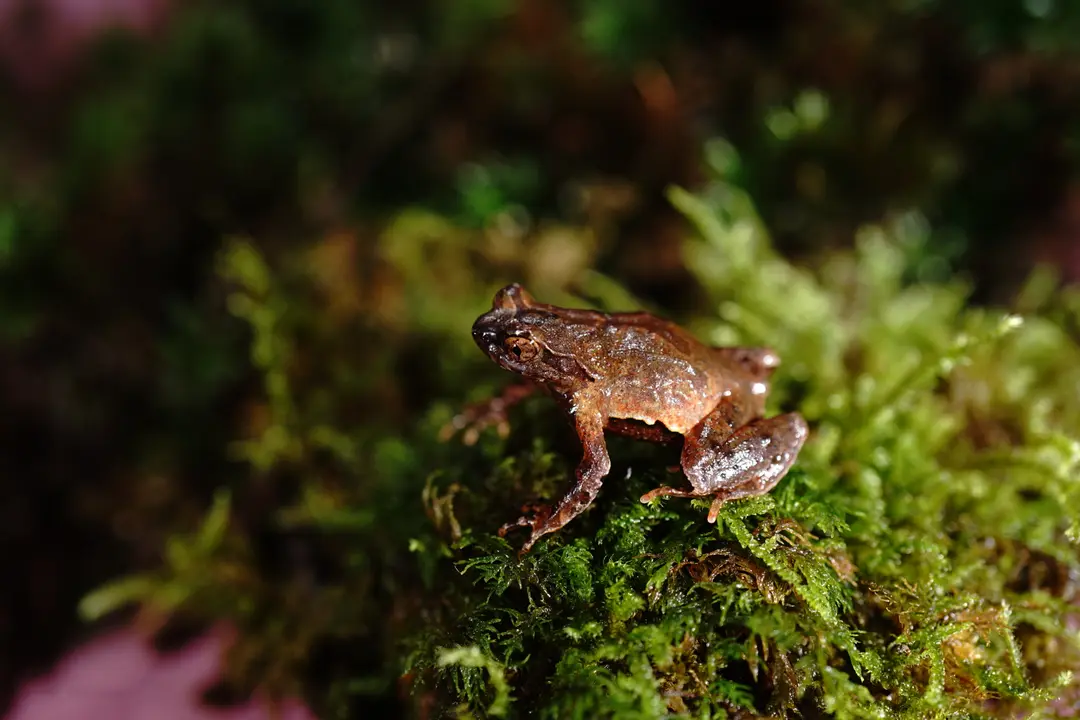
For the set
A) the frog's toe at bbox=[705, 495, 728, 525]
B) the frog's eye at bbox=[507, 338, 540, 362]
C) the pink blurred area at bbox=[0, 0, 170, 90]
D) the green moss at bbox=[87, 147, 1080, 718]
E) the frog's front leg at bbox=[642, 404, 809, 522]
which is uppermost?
the pink blurred area at bbox=[0, 0, 170, 90]

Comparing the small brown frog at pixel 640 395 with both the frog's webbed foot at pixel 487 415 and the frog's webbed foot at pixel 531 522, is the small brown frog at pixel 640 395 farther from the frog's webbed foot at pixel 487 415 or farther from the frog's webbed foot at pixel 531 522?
the frog's webbed foot at pixel 487 415

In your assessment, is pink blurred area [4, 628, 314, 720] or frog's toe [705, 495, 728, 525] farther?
pink blurred area [4, 628, 314, 720]

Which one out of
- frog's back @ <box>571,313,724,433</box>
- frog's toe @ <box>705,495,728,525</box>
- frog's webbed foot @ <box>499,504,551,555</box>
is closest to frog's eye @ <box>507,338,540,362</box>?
frog's back @ <box>571,313,724,433</box>

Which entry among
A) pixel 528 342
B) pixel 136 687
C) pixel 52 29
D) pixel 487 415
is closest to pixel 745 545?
pixel 528 342

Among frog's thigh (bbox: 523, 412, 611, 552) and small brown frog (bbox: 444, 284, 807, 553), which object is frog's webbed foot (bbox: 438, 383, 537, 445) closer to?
small brown frog (bbox: 444, 284, 807, 553)

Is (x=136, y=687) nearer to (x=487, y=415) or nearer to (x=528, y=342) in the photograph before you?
(x=487, y=415)

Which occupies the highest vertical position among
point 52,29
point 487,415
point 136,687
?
point 52,29

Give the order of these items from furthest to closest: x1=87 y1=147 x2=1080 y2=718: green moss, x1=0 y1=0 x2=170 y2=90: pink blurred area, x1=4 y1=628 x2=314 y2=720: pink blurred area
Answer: x1=0 y1=0 x2=170 y2=90: pink blurred area
x1=4 y1=628 x2=314 y2=720: pink blurred area
x1=87 y1=147 x2=1080 y2=718: green moss
